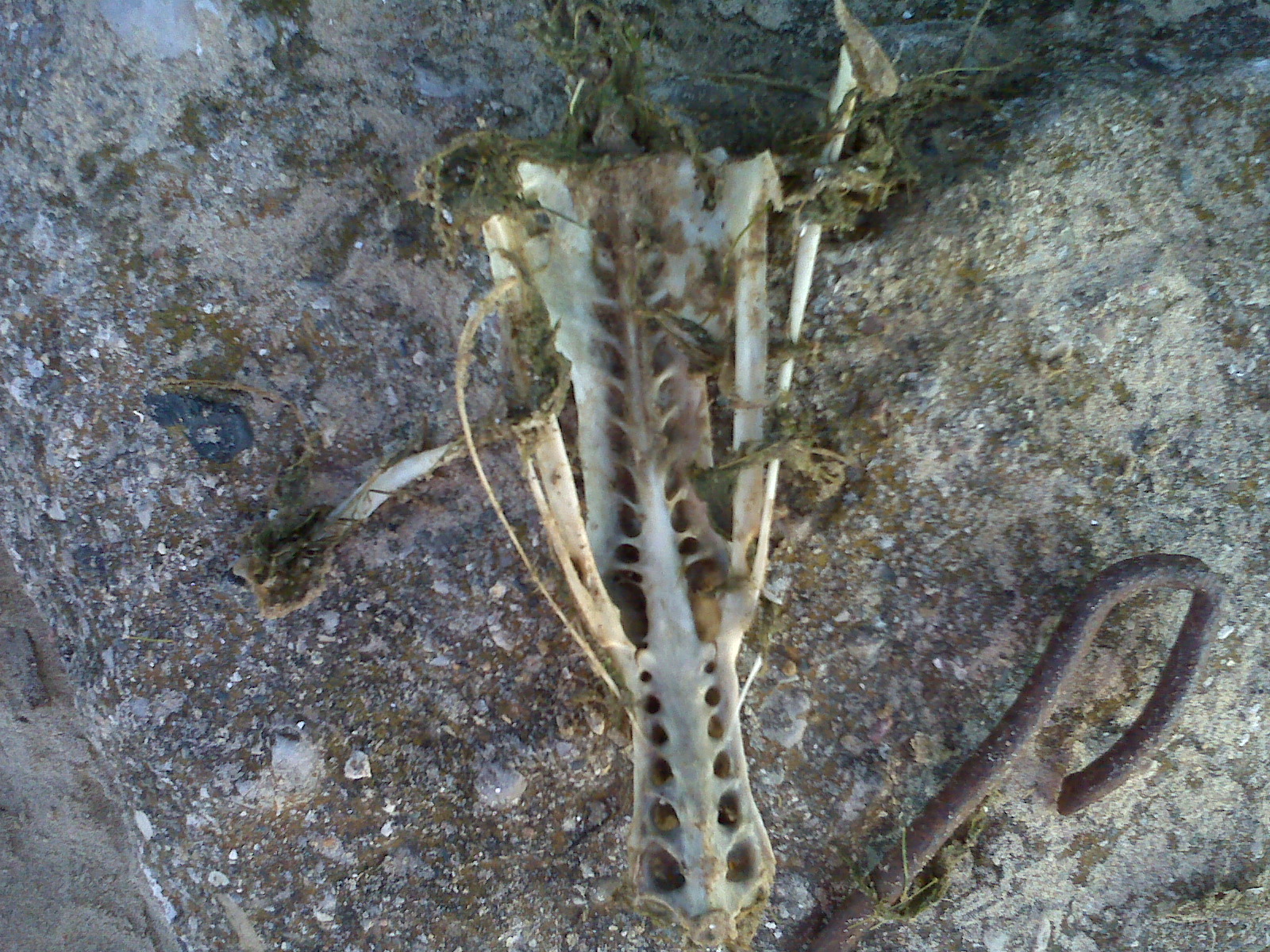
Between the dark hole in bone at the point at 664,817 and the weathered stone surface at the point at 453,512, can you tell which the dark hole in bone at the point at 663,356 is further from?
the dark hole in bone at the point at 664,817

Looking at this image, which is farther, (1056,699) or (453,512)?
(453,512)

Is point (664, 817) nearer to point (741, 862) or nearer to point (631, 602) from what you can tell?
point (741, 862)

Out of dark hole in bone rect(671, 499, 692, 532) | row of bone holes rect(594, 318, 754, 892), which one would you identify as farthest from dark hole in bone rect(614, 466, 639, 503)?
dark hole in bone rect(671, 499, 692, 532)

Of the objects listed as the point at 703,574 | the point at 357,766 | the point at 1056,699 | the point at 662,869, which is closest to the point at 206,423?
the point at 357,766

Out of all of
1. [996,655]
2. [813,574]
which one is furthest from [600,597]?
[996,655]

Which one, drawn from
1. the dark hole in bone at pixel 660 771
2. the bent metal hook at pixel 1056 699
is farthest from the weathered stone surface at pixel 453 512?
the dark hole in bone at pixel 660 771

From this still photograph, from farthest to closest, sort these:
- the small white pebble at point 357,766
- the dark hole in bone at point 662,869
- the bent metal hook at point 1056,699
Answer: the small white pebble at point 357,766, the dark hole in bone at point 662,869, the bent metal hook at point 1056,699
